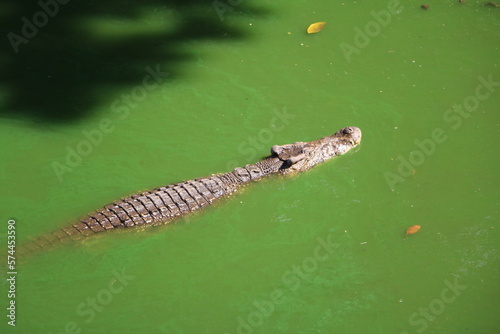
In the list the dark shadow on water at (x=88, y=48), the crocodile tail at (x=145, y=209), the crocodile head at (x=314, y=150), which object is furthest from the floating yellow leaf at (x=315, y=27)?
the crocodile tail at (x=145, y=209)

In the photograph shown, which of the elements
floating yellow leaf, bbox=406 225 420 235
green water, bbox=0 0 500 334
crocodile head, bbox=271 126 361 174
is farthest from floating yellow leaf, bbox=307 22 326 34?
floating yellow leaf, bbox=406 225 420 235

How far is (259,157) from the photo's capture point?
199 inches

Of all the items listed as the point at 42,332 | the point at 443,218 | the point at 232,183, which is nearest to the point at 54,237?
the point at 42,332

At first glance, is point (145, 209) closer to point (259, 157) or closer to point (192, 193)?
point (192, 193)

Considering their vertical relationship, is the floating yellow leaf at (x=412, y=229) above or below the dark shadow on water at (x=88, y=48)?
below

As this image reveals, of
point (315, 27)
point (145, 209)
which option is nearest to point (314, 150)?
point (145, 209)

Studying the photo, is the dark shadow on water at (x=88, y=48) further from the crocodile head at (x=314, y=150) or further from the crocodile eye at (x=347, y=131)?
the crocodile eye at (x=347, y=131)

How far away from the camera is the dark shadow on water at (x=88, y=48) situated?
207 inches

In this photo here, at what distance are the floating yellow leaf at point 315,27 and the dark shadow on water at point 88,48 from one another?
0.58 m

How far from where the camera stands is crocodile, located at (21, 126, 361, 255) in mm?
4246

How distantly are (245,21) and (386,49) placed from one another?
55.8 inches

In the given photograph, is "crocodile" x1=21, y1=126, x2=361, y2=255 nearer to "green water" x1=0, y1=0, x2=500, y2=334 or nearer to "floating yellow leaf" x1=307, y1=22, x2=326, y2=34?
"green water" x1=0, y1=0, x2=500, y2=334

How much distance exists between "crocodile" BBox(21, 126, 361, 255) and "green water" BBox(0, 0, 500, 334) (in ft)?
0.29

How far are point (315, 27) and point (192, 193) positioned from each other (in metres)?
2.51
